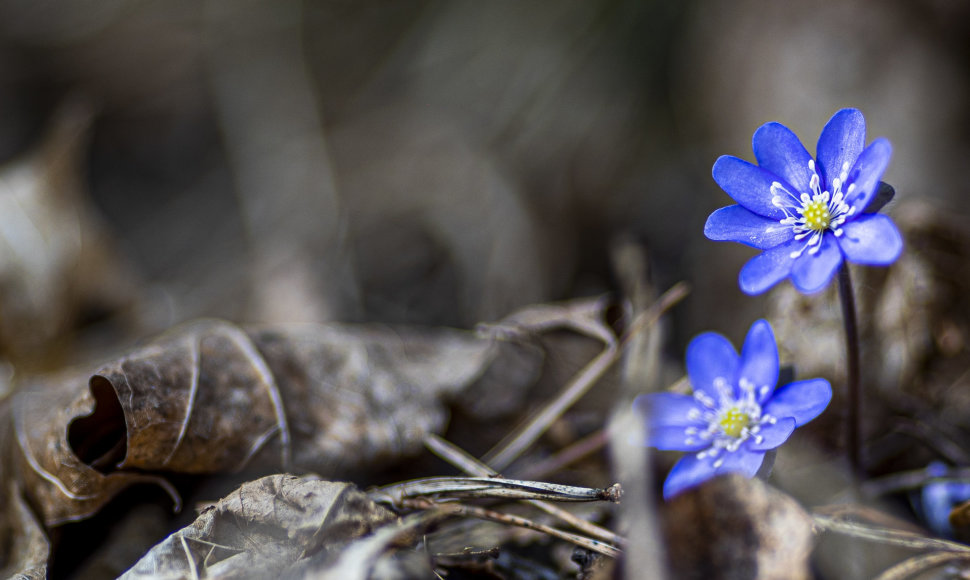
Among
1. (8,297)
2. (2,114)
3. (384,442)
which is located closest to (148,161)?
(2,114)

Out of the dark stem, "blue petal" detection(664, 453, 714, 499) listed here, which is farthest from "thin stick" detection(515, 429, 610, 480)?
Answer: the dark stem

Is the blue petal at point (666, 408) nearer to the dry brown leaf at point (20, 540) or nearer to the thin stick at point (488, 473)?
the thin stick at point (488, 473)

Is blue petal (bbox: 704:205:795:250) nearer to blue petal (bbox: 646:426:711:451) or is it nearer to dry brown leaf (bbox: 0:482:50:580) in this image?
blue petal (bbox: 646:426:711:451)

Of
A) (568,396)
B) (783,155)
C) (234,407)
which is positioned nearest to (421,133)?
(568,396)

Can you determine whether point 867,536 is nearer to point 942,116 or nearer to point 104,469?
point 104,469

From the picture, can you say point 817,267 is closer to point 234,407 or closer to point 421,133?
point 234,407

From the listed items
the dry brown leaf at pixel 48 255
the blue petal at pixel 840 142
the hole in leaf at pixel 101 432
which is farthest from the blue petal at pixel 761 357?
the dry brown leaf at pixel 48 255

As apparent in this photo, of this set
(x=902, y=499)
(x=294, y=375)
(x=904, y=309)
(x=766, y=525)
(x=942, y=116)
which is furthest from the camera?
(x=942, y=116)

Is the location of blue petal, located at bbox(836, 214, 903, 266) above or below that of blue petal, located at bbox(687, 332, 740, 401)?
above
